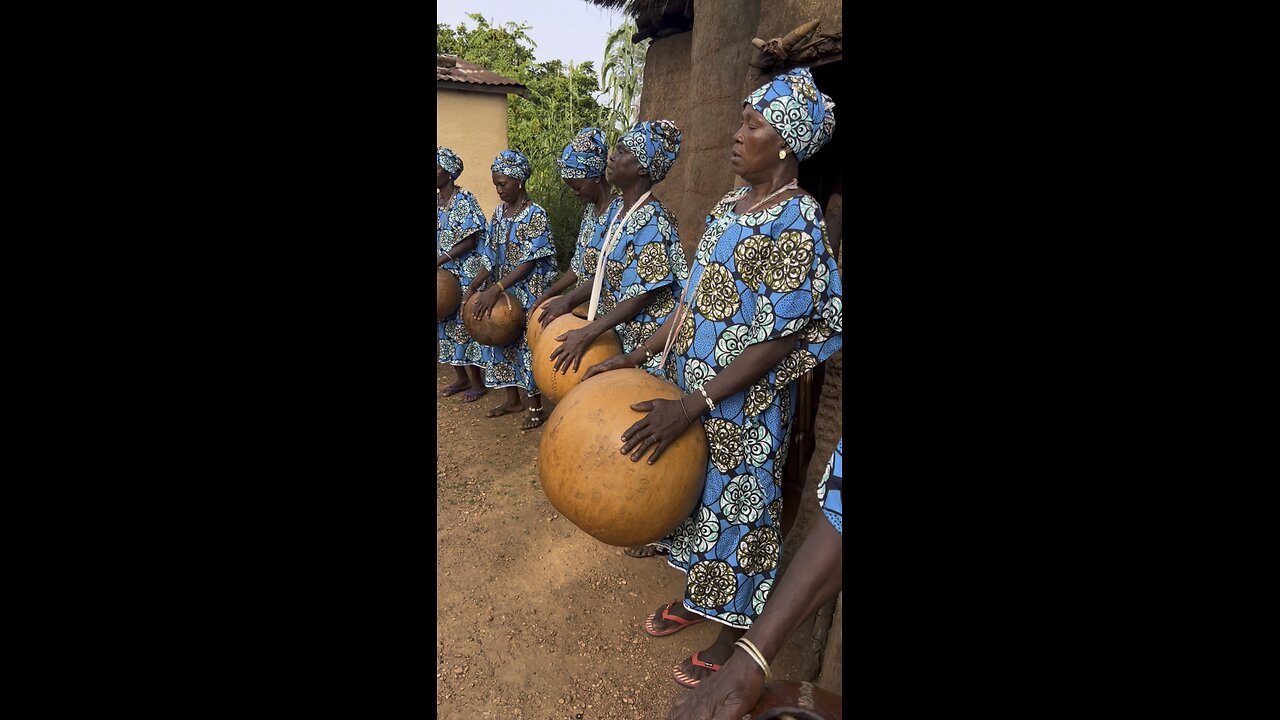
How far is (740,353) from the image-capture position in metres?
2.46

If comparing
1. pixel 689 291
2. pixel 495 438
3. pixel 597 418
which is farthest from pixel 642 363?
pixel 495 438

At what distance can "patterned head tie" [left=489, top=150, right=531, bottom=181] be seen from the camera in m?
5.93

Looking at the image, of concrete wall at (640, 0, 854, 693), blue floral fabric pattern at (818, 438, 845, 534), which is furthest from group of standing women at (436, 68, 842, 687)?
blue floral fabric pattern at (818, 438, 845, 534)

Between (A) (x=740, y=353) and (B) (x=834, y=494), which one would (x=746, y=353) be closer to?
(A) (x=740, y=353)

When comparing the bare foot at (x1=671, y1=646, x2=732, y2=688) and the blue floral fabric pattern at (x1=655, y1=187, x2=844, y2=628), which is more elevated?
the blue floral fabric pattern at (x1=655, y1=187, x2=844, y2=628)

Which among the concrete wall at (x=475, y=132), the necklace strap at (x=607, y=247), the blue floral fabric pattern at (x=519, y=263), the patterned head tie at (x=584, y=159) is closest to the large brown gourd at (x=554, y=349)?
the necklace strap at (x=607, y=247)

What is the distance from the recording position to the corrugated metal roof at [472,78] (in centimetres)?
1168

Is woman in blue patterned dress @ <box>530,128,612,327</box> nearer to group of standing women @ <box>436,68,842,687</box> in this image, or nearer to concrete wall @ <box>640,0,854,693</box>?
concrete wall @ <box>640,0,854,693</box>

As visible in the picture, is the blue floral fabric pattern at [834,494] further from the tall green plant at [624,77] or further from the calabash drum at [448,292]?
the tall green plant at [624,77]

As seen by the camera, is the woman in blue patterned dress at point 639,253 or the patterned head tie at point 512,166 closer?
the woman in blue patterned dress at point 639,253

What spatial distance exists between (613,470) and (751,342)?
0.65 m

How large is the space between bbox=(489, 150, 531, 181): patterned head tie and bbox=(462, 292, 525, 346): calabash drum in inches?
42.2

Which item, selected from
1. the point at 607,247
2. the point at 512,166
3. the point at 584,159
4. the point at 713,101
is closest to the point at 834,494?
the point at 607,247

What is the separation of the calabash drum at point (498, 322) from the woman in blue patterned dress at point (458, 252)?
679 millimetres
